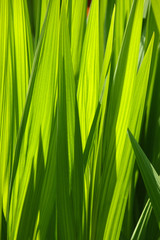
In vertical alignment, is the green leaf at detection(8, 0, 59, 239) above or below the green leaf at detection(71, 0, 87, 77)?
below

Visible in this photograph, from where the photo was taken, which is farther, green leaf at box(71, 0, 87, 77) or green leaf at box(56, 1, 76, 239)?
green leaf at box(71, 0, 87, 77)

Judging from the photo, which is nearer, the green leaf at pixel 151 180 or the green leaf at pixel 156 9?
the green leaf at pixel 151 180

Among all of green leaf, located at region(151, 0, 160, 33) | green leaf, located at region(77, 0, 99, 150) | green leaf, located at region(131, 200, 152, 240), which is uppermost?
green leaf, located at region(151, 0, 160, 33)

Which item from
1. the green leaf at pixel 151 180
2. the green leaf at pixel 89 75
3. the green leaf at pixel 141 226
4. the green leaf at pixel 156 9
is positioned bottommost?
the green leaf at pixel 141 226

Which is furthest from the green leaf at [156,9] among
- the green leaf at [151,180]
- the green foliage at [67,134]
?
the green leaf at [151,180]

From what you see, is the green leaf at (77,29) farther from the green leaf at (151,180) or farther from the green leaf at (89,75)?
the green leaf at (151,180)

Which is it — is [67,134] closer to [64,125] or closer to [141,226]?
[64,125]

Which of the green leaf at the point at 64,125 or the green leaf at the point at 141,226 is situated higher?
the green leaf at the point at 64,125

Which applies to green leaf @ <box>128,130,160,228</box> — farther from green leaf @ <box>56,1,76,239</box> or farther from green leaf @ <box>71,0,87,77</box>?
green leaf @ <box>71,0,87,77</box>

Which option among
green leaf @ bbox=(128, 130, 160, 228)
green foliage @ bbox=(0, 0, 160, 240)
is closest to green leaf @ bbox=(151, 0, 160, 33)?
green foliage @ bbox=(0, 0, 160, 240)
